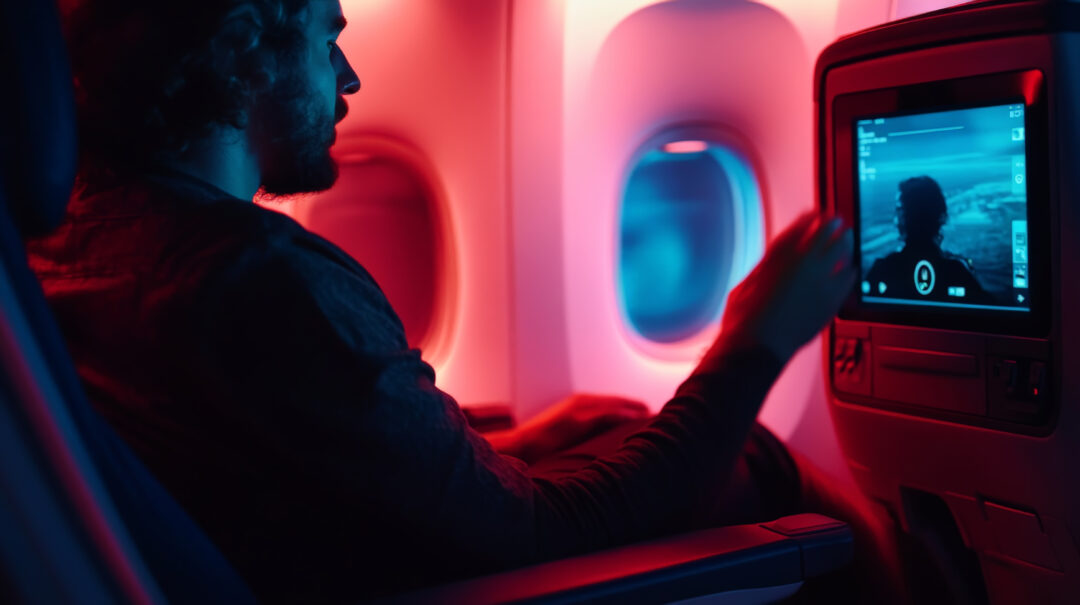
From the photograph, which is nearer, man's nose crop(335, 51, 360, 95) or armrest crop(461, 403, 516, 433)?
man's nose crop(335, 51, 360, 95)

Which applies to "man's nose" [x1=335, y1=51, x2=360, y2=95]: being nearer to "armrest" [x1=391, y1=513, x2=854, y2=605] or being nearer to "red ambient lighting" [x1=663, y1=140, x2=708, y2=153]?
"armrest" [x1=391, y1=513, x2=854, y2=605]

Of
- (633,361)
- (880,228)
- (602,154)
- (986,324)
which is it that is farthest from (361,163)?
(986,324)

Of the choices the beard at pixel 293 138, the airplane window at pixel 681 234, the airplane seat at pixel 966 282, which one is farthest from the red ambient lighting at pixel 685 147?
the beard at pixel 293 138

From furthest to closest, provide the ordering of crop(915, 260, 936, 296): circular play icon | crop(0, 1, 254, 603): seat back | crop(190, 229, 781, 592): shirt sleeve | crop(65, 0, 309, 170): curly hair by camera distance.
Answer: crop(915, 260, 936, 296): circular play icon, crop(65, 0, 309, 170): curly hair, crop(190, 229, 781, 592): shirt sleeve, crop(0, 1, 254, 603): seat back

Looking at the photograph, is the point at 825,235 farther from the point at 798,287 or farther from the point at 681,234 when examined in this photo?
the point at 681,234

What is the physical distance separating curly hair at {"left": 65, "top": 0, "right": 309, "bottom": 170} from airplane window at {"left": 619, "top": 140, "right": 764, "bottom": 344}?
2.11 meters

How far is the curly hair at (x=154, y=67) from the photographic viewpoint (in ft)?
3.18

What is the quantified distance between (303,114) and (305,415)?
0.44 meters

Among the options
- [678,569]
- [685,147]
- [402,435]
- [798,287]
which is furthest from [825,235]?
[685,147]

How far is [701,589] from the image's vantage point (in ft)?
3.24

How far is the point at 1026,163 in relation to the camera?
4.36 ft

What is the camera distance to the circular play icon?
149 cm

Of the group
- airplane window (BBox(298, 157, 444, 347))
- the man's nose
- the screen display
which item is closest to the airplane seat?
Answer: the screen display

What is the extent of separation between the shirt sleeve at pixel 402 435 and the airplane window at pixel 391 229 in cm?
190
